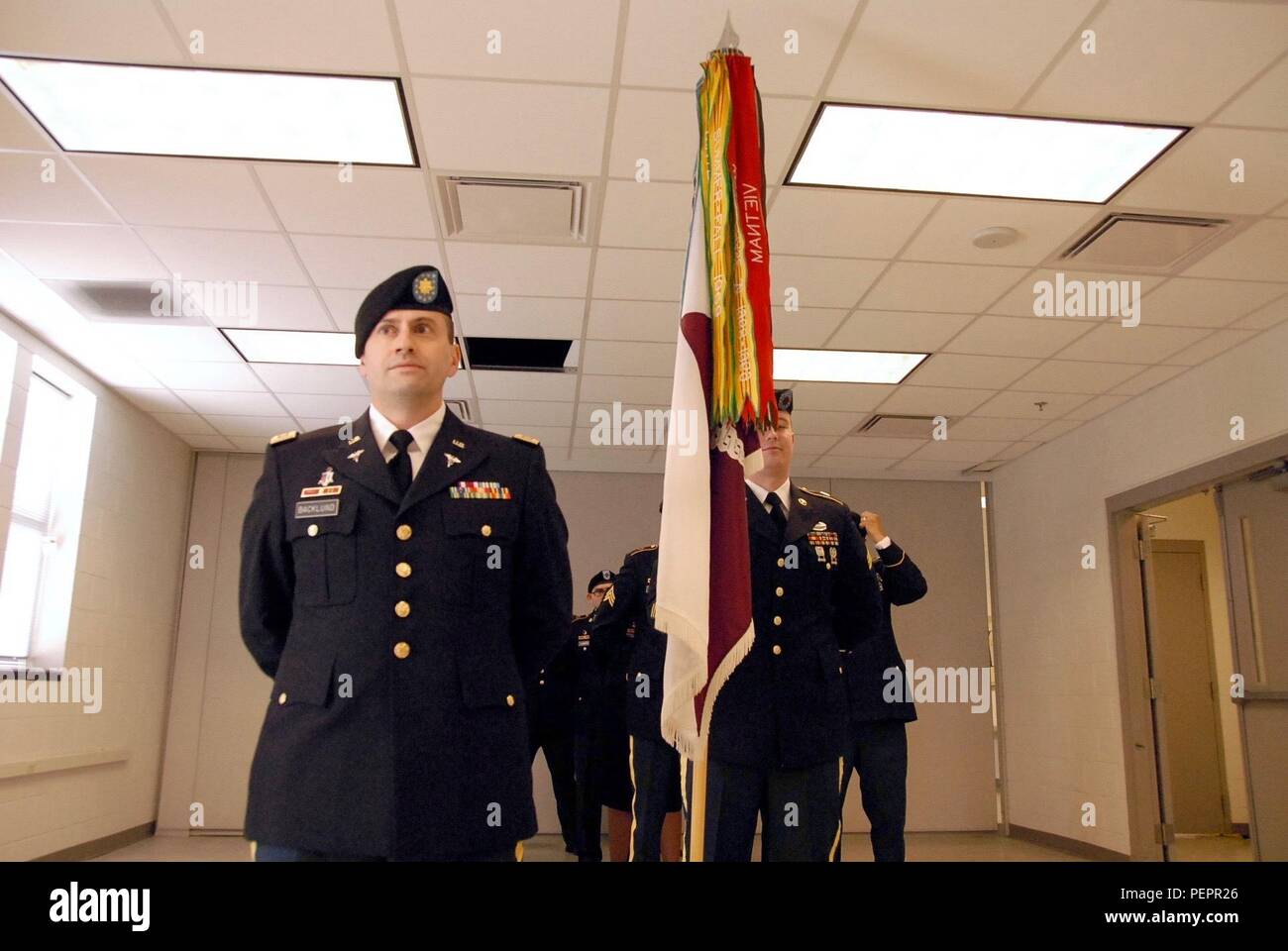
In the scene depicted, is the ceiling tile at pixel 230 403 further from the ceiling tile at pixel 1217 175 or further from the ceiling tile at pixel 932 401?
the ceiling tile at pixel 1217 175

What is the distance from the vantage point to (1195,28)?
10.3ft

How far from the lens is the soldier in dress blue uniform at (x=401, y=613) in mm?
1478

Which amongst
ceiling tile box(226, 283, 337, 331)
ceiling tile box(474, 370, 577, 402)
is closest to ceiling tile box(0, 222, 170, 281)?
ceiling tile box(226, 283, 337, 331)

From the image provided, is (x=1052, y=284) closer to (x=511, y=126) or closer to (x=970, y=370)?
(x=970, y=370)

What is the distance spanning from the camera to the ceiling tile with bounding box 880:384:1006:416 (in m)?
6.69

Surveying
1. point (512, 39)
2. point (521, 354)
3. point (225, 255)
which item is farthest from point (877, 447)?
point (512, 39)

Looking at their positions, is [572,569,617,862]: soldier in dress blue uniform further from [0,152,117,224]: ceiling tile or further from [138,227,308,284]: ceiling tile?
[0,152,117,224]: ceiling tile

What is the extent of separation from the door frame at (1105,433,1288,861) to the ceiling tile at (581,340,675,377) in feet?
10.7

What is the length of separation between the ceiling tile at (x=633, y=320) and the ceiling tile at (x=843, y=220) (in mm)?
856

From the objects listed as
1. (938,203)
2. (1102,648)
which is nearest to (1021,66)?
(938,203)

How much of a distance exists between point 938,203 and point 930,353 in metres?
1.90

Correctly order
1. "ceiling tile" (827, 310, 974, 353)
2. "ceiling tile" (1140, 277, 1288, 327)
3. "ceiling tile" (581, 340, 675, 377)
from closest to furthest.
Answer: "ceiling tile" (1140, 277, 1288, 327), "ceiling tile" (827, 310, 974, 353), "ceiling tile" (581, 340, 675, 377)

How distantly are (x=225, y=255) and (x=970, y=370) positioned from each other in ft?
14.2

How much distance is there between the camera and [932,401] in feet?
22.7
